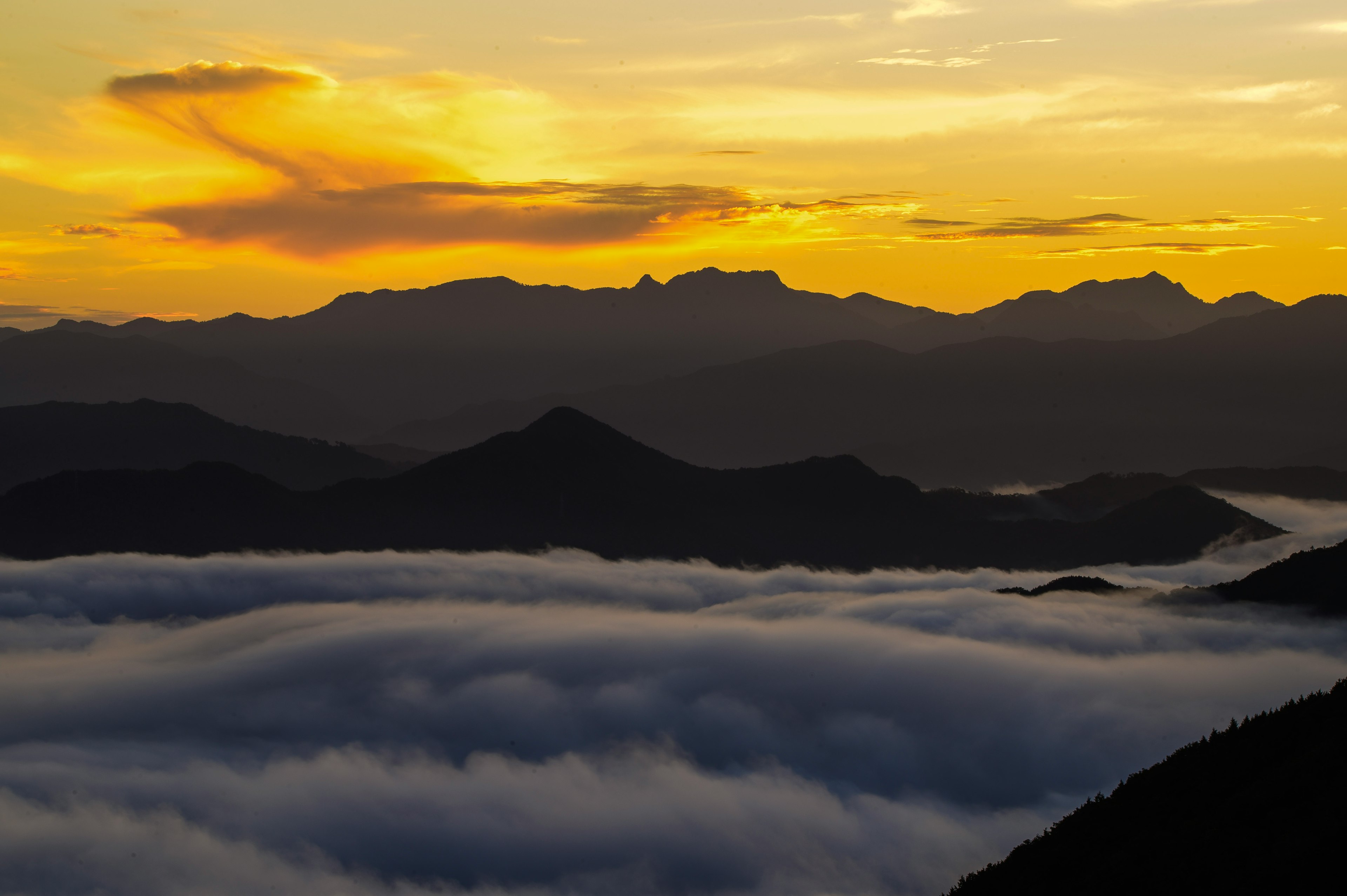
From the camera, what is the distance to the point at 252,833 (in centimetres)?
17662

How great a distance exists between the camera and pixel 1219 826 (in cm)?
6016

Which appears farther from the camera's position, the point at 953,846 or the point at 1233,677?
the point at 953,846

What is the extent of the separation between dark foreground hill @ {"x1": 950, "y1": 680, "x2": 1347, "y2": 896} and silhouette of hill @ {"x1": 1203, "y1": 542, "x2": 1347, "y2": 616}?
103764 mm

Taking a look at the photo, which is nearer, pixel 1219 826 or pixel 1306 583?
pixel 1219 826

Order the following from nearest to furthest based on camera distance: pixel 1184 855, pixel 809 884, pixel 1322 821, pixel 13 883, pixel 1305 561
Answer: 1. pixel 1322 821
2. pixel 1184 855
3. pixel 13 883
4. pixel 1305 561
5. pixel 809 884

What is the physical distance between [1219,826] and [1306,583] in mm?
127336

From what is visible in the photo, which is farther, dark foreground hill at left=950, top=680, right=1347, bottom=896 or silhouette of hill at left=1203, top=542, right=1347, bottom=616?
silhouette of hill at left=1203, top=542, right=1347, bottom=616

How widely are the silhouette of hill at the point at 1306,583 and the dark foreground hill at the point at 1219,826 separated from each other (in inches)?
4085

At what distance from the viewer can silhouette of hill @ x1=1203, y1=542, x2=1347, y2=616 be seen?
162125 mm

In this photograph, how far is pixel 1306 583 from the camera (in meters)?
166

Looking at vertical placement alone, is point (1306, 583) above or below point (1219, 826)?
below

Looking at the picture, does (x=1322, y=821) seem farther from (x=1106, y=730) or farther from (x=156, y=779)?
(x=156, y=779)

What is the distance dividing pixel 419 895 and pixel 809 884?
224ft

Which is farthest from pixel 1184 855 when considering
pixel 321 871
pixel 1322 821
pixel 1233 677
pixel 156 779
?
pixel 156 779
